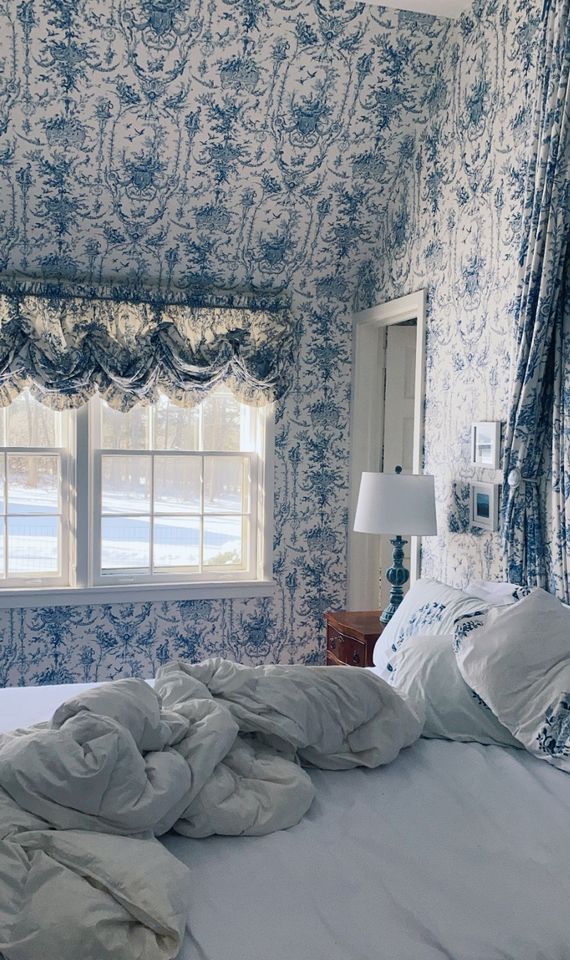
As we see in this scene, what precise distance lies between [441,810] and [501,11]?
3.01 metres

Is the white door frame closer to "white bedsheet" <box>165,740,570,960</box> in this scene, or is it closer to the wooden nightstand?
the wooden nightstand

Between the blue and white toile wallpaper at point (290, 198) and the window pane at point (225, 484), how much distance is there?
8.3 inches

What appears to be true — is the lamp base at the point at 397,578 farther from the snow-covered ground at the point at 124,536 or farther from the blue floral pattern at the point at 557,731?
the blue floral pattern at the point at 557,731

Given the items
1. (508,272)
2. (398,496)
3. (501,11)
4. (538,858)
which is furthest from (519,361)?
(538,858)

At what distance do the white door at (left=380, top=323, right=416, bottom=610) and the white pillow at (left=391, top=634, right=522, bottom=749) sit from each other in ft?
7.29

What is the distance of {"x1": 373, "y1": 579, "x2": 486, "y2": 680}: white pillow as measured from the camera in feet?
9.93

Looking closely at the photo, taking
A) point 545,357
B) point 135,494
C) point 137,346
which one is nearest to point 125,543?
point 135,494

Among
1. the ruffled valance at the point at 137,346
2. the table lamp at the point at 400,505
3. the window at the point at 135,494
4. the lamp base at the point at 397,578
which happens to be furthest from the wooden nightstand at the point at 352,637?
the ruffled valance at the point at 137,346

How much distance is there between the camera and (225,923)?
1617mm

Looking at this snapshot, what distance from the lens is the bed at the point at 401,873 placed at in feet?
5.18

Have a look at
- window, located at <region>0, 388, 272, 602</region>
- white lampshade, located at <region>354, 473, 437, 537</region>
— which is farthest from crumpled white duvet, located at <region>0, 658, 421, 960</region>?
window, located at <region>0, 388, 272, 602</region>

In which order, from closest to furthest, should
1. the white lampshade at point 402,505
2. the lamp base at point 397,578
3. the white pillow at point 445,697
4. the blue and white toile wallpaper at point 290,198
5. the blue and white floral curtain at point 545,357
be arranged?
the white pillow at point 445,697, the blue and white floral curtain at point 545,357, the blue and white toile wallpaper at point 290,198, the white lampshade at point 402,505, the lamp base at point 397,578

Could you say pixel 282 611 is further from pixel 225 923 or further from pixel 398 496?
pixel 225 923

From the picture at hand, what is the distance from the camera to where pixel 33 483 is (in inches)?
179
